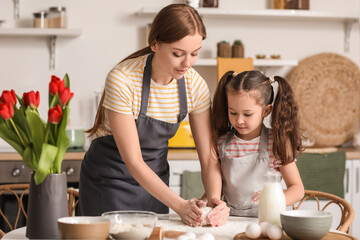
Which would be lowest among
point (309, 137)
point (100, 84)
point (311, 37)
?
point (309, 137)

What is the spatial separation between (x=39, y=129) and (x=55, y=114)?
0.06 m

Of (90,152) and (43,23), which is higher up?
(43,23)

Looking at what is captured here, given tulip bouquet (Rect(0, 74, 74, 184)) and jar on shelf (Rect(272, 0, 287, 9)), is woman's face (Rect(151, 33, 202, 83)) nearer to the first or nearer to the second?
tulip bouquet (Rect(0, 74, 74, 184))

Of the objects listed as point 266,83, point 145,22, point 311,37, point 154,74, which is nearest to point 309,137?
point 311,37

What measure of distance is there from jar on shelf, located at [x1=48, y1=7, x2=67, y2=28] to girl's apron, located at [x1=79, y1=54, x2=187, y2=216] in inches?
64.2

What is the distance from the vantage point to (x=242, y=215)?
1.87 m

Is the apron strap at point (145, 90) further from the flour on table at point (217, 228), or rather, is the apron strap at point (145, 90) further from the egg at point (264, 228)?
the egg at point (264, 228)

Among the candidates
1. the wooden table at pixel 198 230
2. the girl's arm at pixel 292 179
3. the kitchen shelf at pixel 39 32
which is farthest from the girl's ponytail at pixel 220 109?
the kitchen shelf at pixel 39 32

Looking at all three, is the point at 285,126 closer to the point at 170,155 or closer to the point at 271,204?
the point at 271,204

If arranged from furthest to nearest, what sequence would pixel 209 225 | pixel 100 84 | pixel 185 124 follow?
1. pixel 100 84
2. pixel 185 124
3. pixel 209 225

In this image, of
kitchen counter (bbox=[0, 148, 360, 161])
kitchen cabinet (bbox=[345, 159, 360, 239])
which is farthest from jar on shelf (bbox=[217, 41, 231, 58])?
kitchen cabinet (bbox=[345, 159, 360, 239])

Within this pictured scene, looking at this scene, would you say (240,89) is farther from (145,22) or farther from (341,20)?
(341,20)

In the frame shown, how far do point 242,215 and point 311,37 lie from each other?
2165 mm

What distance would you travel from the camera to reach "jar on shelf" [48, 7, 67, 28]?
3.39m
